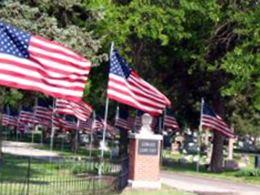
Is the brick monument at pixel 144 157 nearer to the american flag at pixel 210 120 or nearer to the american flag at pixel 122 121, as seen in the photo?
the american flag at pixel 210 120

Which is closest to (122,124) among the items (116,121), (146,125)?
(116,121)

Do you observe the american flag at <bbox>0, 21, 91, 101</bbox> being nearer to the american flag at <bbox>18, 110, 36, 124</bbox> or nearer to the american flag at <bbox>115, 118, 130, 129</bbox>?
the american flag at <bbox>115, 118, 130, 129</bbox>

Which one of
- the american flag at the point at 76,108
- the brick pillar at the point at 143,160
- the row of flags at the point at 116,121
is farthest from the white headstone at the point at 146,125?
the american flag at the point at 76,108

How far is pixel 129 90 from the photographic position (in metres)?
18.8

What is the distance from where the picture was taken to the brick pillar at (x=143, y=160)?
70.1 feet

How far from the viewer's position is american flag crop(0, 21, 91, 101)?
13.2 metres

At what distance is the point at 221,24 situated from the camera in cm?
3866

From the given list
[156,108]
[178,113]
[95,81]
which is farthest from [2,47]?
[178,113]

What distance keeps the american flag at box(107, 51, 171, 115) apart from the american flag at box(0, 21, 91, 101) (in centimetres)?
380

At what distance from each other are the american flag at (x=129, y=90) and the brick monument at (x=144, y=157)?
1557 mm

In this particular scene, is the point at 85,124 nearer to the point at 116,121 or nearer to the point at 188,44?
the point at 116,121

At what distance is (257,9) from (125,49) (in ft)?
23.5

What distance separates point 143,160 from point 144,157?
0.10 meters

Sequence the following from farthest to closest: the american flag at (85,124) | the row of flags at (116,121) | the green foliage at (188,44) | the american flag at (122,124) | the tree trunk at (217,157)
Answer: the american flag at (85,124) < the tree trunk at (217,157) < the american flag at (122,124) < the row of flags at (116,121) < the green foliage at (188,44)
